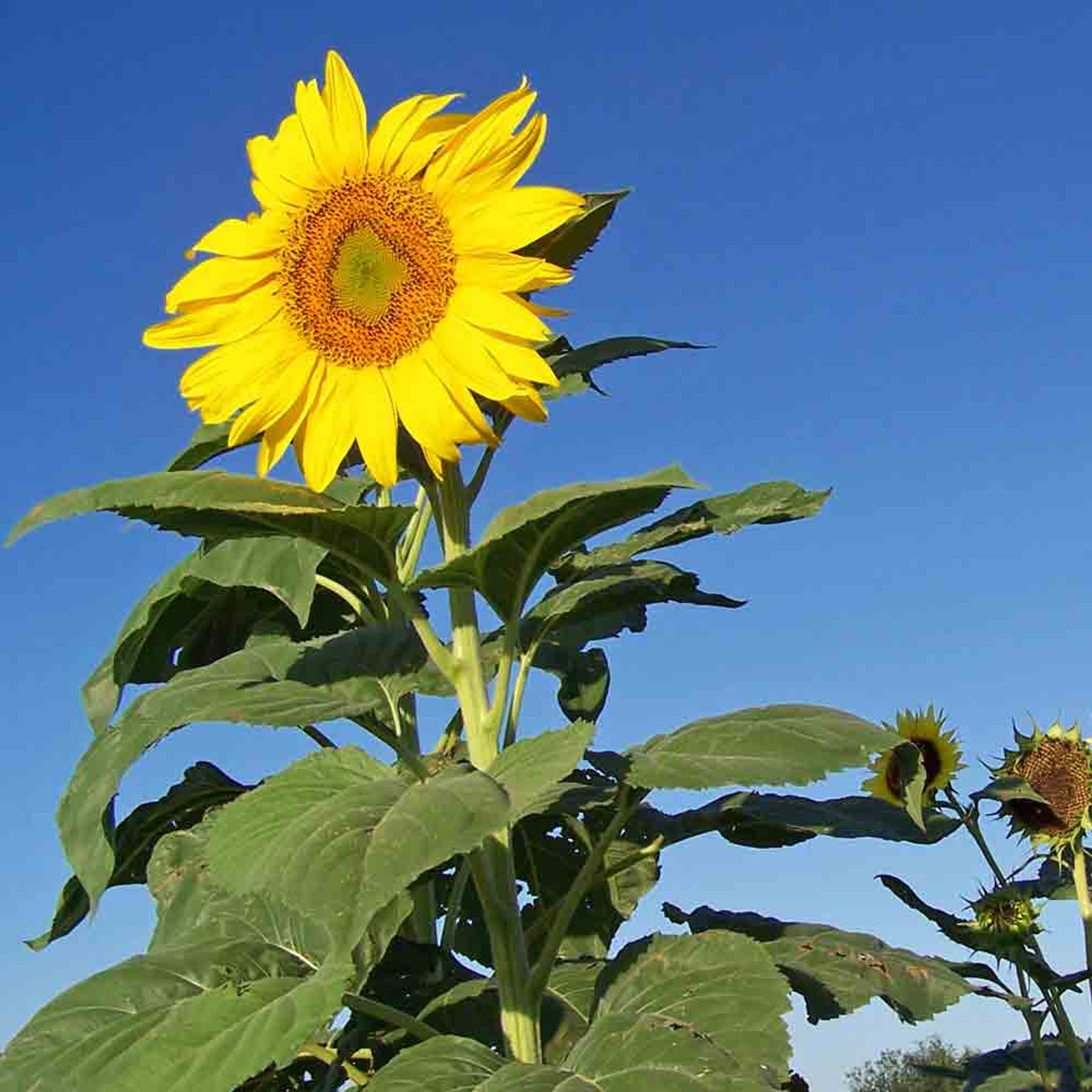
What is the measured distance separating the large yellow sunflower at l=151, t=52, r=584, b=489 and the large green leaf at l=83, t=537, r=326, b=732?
42 centimetres

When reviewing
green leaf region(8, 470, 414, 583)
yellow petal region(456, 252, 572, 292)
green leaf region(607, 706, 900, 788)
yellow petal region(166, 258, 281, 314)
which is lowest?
green leaf region(607, 706, 900, 788)

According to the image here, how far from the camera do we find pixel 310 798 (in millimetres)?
2379

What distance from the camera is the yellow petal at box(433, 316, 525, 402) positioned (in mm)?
2521

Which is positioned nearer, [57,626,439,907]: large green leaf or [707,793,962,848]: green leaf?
[57,626,439,907]: large green leaf

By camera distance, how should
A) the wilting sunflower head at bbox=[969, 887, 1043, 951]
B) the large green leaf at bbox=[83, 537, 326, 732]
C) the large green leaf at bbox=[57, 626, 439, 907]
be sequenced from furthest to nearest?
the large green leaf at bbox=[83, 537, 326, 732]
the wilting sunflower head at bbox=[969, 887, 1043, 951]
the large green leaf at bbox=[57, 626, 439, 907]

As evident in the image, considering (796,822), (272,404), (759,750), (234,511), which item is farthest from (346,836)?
(796,822)

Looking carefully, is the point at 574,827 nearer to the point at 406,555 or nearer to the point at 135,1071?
the point at 406,555

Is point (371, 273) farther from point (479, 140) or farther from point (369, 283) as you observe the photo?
point (479, 140)

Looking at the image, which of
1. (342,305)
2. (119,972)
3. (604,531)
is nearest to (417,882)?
(119,972)

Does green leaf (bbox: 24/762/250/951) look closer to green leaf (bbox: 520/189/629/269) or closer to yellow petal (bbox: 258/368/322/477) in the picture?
yellow petal (bbox: 258/368/322/477)

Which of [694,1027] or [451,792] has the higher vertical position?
[451,792]

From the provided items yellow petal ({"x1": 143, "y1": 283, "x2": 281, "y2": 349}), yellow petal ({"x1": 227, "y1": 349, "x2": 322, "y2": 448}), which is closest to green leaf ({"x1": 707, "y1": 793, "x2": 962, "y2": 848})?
yellow petal ({"x1": 227, "y1": 349, "x2": 322, "y2": 448})

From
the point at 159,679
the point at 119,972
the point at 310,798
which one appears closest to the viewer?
the point at 310,798

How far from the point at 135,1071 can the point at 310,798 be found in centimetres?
47
